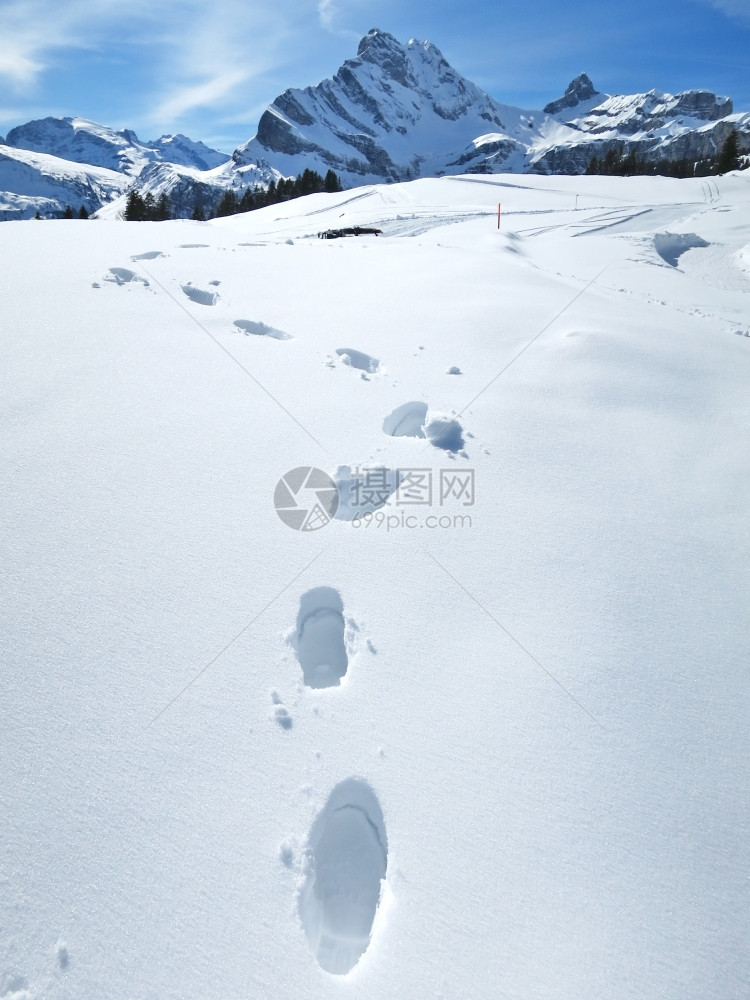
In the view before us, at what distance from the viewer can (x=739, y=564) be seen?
11.1 ft

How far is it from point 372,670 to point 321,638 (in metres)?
0.43

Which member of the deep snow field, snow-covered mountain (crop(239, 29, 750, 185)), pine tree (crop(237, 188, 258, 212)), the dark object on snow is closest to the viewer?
the deep snow field

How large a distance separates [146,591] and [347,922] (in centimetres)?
192

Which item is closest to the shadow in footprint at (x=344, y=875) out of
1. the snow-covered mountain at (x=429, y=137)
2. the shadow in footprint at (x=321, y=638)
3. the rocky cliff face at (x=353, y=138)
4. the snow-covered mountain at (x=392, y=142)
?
the shadow in footprint at (x=321, y=638)

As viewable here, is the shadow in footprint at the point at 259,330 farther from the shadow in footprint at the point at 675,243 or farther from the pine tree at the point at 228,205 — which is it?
the pine tree at the point at 228,205

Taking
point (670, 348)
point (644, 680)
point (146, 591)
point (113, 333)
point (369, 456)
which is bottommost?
point (644, 680)

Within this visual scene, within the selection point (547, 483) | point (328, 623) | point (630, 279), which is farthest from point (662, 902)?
point (630, 279)

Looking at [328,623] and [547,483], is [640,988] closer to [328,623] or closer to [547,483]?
[328,623]

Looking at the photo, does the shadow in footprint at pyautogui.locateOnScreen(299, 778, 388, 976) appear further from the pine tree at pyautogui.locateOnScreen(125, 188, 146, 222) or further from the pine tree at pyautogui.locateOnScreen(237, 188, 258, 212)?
the pine tree at pyautogui.locateOnScreen(237, 188, 258, 212)

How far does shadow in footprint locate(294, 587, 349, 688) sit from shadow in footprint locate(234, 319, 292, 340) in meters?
3.95

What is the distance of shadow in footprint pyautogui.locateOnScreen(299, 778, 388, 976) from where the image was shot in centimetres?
197

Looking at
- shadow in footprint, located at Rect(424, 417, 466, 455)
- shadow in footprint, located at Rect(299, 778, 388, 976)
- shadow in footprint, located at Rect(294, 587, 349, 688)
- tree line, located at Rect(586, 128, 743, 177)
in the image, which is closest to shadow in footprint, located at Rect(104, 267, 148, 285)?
shadow in footprint, located at Rect(424, 417, 466, 455)

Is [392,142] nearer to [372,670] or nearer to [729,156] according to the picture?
[729,156]

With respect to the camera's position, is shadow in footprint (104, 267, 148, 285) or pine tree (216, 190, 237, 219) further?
pine tree (216, 190, 237, 219)
